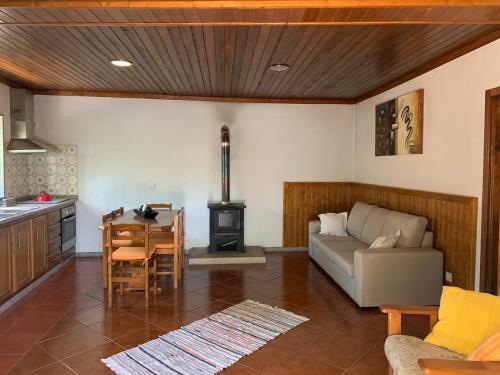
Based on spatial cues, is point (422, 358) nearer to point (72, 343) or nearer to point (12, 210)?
point (72, 343)

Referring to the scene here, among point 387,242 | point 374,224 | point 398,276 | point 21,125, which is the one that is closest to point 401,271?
point 398,276

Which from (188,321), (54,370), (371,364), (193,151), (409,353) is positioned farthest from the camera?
(193,151)

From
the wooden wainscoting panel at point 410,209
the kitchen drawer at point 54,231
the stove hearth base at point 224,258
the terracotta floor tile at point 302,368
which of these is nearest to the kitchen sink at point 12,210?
the kitchen drawer at point 54,231

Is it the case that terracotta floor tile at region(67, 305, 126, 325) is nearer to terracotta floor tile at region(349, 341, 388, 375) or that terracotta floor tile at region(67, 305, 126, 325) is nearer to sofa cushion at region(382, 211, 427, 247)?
terracotta floor tile at region(349, 341, 388, 375)

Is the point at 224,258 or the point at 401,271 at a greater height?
the point at 401,271

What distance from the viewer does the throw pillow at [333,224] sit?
569 cm

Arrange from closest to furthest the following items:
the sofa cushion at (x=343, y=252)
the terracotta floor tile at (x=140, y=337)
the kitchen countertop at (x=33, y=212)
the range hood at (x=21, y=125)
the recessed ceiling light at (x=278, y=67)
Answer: the terracotta floor tile at (x=140, y=337) → the kitchen countertop at (x=33, y=212) → the sofa cushion at (x=343, y=252) → the recessed ceiling light at (x=278, y=67) → the range hood at (x=21, y=125)

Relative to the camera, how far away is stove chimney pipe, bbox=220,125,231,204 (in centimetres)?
607

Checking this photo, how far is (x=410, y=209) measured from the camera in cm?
473

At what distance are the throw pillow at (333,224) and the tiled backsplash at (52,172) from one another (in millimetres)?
4034

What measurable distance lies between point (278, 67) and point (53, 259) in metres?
3.97

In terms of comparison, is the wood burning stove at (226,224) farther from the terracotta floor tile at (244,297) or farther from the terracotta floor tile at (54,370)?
the terracotta floor tile at (54,370)

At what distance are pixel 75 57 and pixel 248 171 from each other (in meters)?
3.31

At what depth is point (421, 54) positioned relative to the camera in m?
3.96
